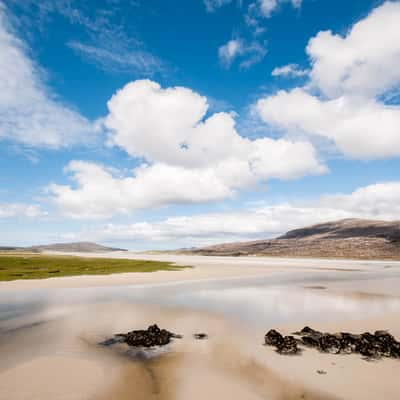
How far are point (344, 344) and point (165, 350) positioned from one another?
7351 millimetres

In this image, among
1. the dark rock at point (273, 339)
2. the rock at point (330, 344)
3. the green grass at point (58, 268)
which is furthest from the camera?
the green grass at point (58, 268)

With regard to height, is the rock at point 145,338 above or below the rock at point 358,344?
above

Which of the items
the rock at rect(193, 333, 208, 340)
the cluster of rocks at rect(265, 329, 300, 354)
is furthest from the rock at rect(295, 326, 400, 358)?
the rock at rect(193, 333, 208, 340)

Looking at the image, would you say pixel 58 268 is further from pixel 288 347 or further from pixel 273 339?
pixel 288 347

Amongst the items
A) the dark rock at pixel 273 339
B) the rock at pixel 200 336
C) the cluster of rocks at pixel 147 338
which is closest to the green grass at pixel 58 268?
the cluster of rocks at pixel 147 338

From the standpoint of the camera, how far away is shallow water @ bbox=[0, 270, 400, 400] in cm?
888

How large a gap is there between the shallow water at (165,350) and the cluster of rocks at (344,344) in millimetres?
988

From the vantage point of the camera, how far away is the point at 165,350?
40.2ft

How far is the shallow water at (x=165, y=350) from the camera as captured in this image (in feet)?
29.1

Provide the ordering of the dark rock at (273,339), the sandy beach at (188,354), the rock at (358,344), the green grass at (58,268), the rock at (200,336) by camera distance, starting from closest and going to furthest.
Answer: the sandy beach at (188,354), the rock at (358,344), the dark rock at (273,339), the rock at (200,336), the green grass at (58,268)

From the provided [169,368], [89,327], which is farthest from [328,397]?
[89,327]

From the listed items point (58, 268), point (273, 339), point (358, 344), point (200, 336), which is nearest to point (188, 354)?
point (200, 336)

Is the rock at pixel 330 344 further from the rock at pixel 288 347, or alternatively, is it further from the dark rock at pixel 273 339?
the dark rock at pixel 273 339

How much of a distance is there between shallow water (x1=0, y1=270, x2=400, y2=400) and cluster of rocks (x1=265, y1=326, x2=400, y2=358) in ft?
3.24
